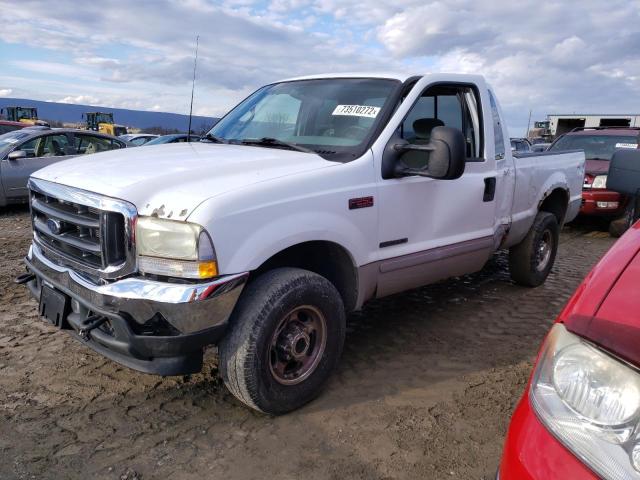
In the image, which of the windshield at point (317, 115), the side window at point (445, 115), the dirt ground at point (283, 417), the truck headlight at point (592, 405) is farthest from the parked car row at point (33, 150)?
the truck headlight at point (592, 405)

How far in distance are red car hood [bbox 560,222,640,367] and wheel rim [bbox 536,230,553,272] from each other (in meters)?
4.00

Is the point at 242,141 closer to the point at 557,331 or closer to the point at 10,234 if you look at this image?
the point at 557,331

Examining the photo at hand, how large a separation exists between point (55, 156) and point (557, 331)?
32.6 ft

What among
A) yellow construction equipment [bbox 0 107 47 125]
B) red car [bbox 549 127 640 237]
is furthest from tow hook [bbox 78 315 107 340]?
yellow construction equipment [bbox 0 107 47 125]

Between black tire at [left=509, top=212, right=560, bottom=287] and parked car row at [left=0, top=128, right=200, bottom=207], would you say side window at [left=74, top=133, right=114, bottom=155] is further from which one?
black tire at [left=509, top=212, right=560, bottom=287]

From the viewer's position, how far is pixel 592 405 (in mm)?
1290

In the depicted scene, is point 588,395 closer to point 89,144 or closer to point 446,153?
point 446,153

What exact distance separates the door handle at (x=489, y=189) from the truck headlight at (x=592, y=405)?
9.08 feet

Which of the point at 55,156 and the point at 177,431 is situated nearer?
the point at 177,431

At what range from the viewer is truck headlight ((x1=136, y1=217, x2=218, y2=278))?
7.86 ft

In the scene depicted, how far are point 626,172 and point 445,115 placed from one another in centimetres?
163

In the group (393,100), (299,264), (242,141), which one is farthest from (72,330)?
(393,100)

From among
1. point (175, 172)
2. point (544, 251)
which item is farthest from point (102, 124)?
point (175, 172)

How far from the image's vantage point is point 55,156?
951cm
